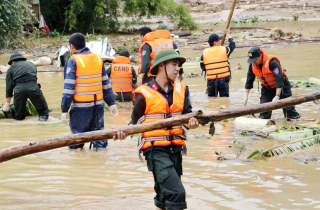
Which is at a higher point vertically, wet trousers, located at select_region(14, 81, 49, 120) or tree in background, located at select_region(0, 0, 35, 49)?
tree in background, located at select_region(0, 0, 35, 49)

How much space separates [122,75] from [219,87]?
2.45 m

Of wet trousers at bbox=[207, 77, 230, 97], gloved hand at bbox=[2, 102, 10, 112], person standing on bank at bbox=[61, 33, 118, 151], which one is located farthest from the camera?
wet trousers at bbox=[207, 77, 230, 97]

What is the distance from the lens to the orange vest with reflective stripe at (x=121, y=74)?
11.1m

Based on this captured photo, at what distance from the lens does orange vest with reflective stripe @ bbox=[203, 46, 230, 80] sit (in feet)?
33.8

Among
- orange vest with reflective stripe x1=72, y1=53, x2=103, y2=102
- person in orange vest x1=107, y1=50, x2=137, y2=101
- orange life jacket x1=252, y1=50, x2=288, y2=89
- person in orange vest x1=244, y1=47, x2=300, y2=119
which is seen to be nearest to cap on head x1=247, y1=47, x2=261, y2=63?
person in orange vest x1=244, y1=47, x2=300, y2=119

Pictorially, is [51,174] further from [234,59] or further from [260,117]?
[234,59]

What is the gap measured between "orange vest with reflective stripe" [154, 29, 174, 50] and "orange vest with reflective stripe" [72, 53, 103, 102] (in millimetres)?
2965

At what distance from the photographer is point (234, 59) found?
59.7ft

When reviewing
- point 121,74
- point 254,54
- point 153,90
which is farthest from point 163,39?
point 153,90

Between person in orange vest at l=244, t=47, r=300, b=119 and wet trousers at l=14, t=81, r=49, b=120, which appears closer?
person in orange vest at l=244, t=47, r=300, b=119

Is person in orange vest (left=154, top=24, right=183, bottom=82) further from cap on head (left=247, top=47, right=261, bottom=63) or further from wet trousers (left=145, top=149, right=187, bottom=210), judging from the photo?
wet trousers (left=145, top=149, right=187, bottom=210)

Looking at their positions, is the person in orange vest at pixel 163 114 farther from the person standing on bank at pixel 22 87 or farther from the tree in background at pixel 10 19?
the tree in background at pixel 10 19

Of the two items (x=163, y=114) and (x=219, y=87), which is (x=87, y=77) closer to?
(x=163, y=114)

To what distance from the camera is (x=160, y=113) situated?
14.2ft
